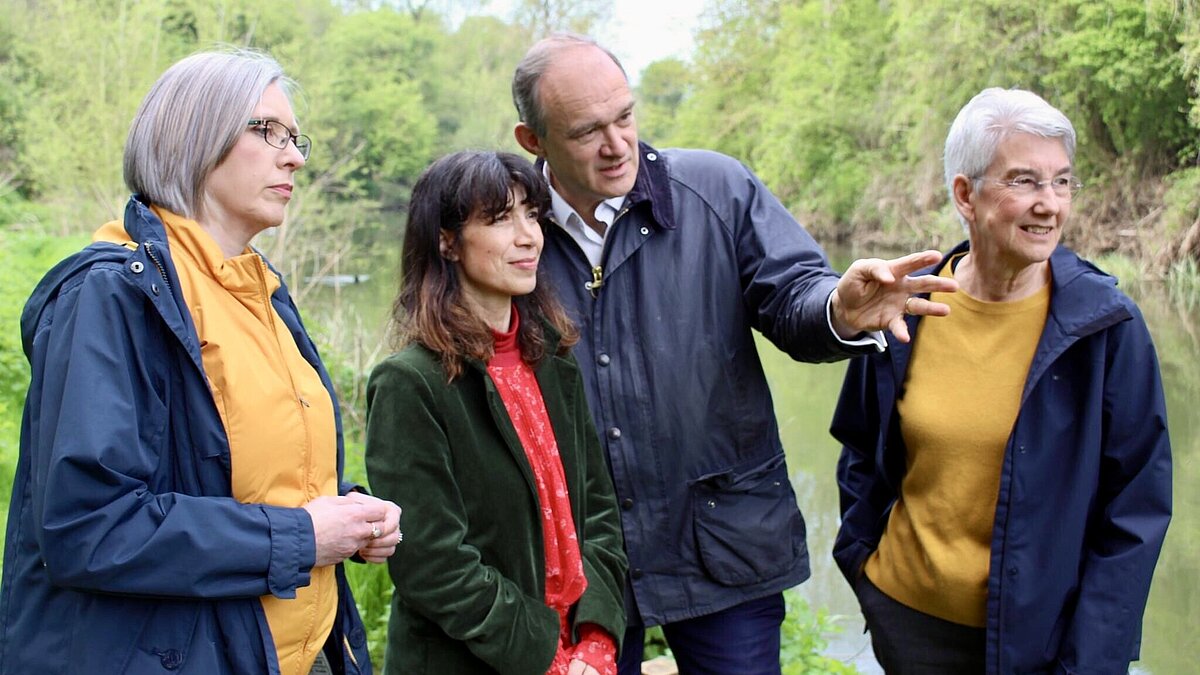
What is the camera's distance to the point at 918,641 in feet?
7.72

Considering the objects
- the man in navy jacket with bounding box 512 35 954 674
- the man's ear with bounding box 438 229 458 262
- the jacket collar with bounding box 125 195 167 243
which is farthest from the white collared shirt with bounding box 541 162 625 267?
the jacket collar with bounding box 125 195 167 243

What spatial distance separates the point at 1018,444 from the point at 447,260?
1.19 meters

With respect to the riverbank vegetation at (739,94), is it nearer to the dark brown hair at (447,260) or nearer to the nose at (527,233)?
the dark brown hair at (447,260)

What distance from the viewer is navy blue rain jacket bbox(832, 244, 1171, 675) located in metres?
2.08

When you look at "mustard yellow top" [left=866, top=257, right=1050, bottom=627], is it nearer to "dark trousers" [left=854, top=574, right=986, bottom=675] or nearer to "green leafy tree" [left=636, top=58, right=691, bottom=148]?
"dark trousers" [left=854, top=574, right=986, bottom=675]

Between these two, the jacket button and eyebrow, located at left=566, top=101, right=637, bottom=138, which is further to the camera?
eyebrow, located at left=566, top=101, right=637, bottom=138

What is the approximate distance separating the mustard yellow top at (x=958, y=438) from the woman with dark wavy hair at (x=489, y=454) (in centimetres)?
67

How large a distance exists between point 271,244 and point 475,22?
19.5m

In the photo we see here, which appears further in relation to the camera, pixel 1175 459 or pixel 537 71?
pixel 1175 459

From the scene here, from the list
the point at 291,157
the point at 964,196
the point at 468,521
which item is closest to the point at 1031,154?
the point at 964,196

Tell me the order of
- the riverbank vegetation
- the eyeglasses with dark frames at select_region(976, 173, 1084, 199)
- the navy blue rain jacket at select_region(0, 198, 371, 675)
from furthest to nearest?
the riverbank vegetation → the eyeglasses with dark frames at select_region(976, 173, 1084, 199) → the navy blue rain jacket at select_region(0, 198, 371, 675)

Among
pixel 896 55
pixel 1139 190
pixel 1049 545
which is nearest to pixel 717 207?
pixel 1049 545

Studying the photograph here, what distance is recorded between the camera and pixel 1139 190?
34.5ft

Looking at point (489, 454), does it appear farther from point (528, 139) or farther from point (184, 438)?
point (528, 139)
